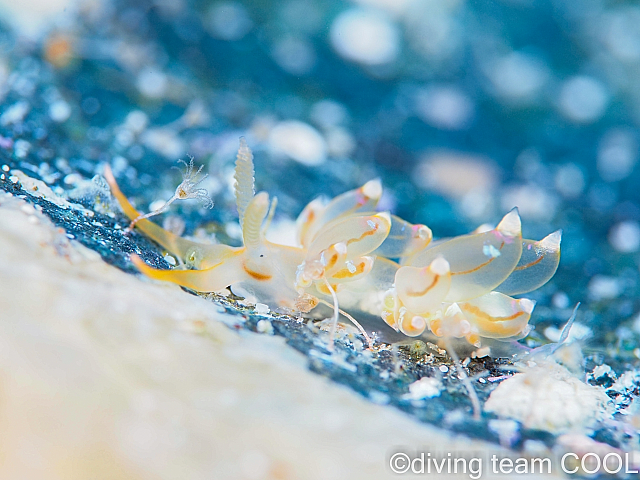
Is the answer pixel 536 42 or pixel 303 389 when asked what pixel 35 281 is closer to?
pixel 303 389

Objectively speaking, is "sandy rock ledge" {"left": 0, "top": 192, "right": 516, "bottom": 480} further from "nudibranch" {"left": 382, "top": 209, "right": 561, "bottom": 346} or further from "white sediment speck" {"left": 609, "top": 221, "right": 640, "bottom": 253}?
"white sediment speck" {"left": 609, "top": 221, "right": 640, "bottom": 253}

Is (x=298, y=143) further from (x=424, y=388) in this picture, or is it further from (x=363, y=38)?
(x=424, y=388)

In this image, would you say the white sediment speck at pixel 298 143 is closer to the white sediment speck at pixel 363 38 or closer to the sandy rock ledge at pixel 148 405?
the white sediment speck at pixel 363 38

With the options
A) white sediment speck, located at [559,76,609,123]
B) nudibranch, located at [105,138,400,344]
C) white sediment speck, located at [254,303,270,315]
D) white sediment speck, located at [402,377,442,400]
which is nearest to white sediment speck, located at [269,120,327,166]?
nudibranch, located at [105,138,400,344]

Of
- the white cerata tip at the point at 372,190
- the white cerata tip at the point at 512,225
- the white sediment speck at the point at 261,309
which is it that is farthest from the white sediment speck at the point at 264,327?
the white cerata tip at the point at 512,225

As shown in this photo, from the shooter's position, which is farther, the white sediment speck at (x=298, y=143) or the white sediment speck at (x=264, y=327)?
the white sediment speck at (x=298, y=143)

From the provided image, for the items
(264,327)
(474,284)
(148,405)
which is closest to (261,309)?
(264,327)

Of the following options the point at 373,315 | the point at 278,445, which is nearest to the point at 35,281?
the point at 278,445
